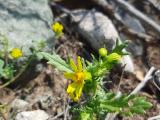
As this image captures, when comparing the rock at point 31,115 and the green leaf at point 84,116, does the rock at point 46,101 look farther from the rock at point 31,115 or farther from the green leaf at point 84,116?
the green leaf at point 84,116

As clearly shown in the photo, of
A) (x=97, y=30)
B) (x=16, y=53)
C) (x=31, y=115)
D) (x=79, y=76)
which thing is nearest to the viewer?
(x=79, y=76)

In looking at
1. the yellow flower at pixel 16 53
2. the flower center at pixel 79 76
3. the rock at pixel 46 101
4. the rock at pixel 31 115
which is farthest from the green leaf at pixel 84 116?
the yellow flower at pixel 16 53

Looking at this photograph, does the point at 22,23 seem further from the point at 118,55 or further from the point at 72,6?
the point at 118,55

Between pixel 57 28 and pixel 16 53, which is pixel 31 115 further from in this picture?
pixel 57 28

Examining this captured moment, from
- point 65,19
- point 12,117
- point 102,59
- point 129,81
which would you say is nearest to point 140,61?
point 129,81

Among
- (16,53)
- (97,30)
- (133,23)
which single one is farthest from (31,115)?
(133,23)

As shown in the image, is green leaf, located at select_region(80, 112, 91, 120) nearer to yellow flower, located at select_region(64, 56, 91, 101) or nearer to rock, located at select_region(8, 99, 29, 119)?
yellow flower, located at select_region(64, 56, 91, 101)
